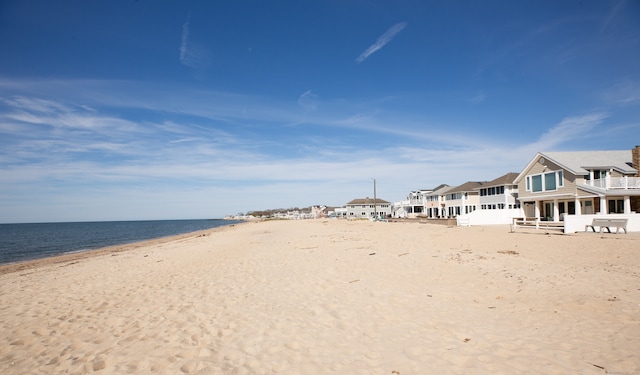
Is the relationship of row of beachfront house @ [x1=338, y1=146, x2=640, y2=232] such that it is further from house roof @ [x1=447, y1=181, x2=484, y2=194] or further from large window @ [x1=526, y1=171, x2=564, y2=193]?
house roof @ [x1=447, y1=181, x2=484, y2=194]

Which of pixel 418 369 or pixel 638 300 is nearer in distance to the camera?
pixel 418 369

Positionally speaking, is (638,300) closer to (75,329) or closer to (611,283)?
(611,283)

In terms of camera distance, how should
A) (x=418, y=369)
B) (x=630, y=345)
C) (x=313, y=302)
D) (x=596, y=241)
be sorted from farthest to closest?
1. (x=596, y=241)
2. (x=313, y=302)
3. (x=630, y=345)
4. (x=418, y=369)

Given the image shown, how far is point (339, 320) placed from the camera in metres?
6.25

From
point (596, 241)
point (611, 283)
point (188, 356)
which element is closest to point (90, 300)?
point (188, 356)

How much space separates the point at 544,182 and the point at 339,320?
110ft

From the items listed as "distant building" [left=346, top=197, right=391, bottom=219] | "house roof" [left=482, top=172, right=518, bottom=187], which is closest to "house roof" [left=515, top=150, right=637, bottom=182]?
"house roof" [left=482, top=172, right=518, bottom=187]

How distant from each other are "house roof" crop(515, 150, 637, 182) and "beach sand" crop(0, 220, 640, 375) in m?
21.8

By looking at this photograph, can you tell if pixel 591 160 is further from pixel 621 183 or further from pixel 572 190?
pixel 621 183

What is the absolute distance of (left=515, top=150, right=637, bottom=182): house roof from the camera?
28.4 meters

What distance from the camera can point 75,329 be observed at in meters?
6.29

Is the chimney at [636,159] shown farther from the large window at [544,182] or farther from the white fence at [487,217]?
the white fence at [487,217]

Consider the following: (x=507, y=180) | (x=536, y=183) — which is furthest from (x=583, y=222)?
(x=507, y=180)

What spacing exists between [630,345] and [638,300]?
2.79 meters
